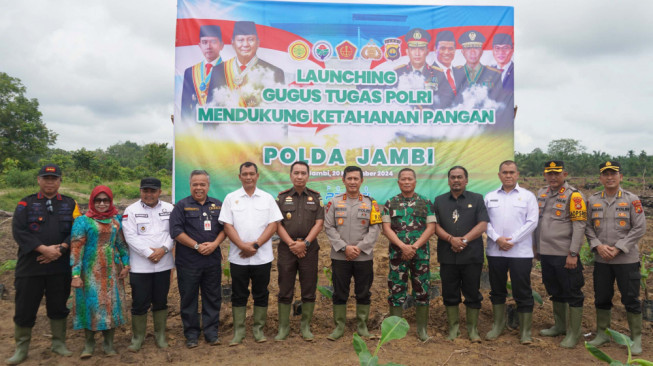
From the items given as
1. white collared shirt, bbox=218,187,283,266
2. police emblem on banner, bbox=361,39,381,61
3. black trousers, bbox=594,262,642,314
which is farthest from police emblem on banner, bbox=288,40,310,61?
black trousers, bbox=594,262,642,314

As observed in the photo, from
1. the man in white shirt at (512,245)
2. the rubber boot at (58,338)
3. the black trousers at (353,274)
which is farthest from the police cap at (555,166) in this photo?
the rubber boot at (58,338)

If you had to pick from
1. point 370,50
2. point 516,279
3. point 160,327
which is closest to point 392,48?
point 370,50

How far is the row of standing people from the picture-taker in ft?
11.8

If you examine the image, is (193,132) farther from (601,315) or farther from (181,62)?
(601,315)

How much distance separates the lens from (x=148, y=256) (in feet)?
11.9

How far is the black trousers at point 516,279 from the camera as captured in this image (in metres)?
3.91

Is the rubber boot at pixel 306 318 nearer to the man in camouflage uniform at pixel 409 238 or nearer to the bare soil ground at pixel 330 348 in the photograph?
the bare soil ground at pixel 330 348

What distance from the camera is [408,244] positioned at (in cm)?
393

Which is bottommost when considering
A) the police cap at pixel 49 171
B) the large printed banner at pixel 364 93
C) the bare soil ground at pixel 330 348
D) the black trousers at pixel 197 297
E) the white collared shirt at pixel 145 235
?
the bare soil ground at pixel 330 348

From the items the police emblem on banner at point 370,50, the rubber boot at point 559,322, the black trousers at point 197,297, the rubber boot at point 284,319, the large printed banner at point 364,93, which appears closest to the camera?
the black trousers at point 197,297

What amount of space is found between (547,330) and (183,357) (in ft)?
11.1

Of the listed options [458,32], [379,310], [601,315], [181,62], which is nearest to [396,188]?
[379,310]

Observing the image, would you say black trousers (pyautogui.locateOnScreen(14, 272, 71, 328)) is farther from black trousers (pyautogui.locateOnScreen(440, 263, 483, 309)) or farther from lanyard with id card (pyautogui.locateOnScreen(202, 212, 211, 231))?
black trousers (pyautogui.locateOnScreen(440, 263, 483, 309))

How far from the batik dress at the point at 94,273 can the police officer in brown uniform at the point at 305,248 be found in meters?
1.39
